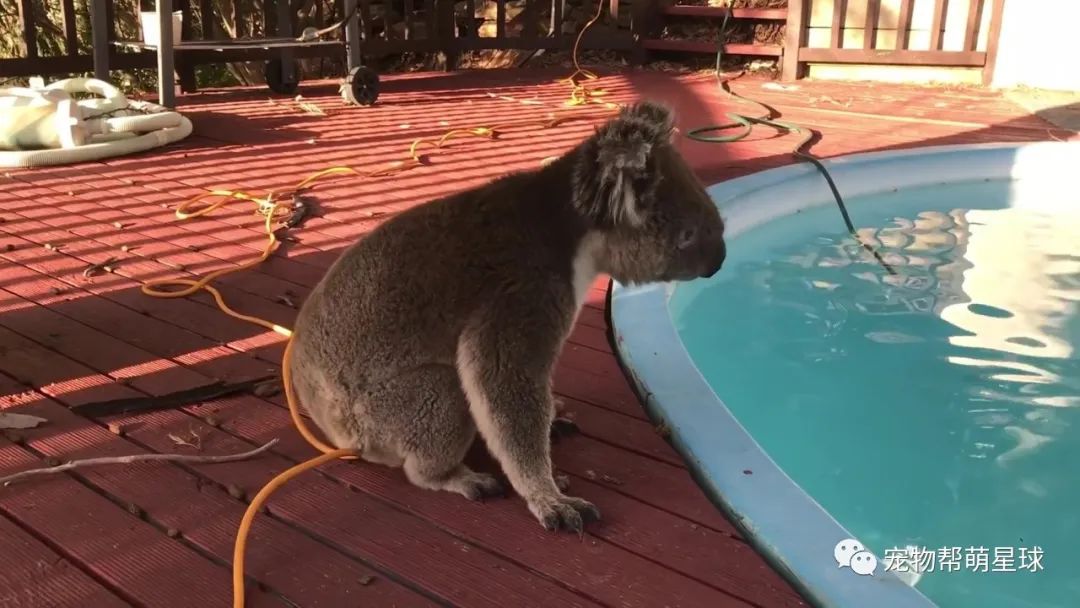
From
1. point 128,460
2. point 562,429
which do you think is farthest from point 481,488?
→ point 128,460

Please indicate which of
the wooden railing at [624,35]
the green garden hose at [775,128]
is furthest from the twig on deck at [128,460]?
the wooden railing at [624,35]

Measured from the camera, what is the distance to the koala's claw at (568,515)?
2066 millimetres

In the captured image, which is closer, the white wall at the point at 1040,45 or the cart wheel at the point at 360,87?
the cart wheel at the point at 360,87

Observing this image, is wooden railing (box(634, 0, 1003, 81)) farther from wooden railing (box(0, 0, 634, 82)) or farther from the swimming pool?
the swimming pool

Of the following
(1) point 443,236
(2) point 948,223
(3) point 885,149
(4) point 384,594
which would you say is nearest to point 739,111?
(3) point 885,149

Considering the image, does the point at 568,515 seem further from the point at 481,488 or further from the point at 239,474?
the point at 239,474

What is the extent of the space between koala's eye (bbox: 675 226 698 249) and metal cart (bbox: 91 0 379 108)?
5135 mm

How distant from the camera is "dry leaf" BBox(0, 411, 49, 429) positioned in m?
2.50

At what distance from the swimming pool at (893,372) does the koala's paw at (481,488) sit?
1.74 ft

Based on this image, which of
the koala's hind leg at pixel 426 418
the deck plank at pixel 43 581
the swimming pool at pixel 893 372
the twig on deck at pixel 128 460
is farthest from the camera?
the swimming pool at pixel 893 372

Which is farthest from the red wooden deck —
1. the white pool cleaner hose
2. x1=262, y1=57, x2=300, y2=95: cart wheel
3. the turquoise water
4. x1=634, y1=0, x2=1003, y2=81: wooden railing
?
x1=634, y1=0, x2=1003, y2=81: wooden railing

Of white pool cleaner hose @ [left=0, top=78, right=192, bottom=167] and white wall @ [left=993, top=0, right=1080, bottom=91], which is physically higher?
white wall @ [left=993, top=0, right=1080, bottom=91]

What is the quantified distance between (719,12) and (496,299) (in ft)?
28.7

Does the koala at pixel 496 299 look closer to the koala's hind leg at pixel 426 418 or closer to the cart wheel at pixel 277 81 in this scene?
the koala's hind leg at pixel 426 418
